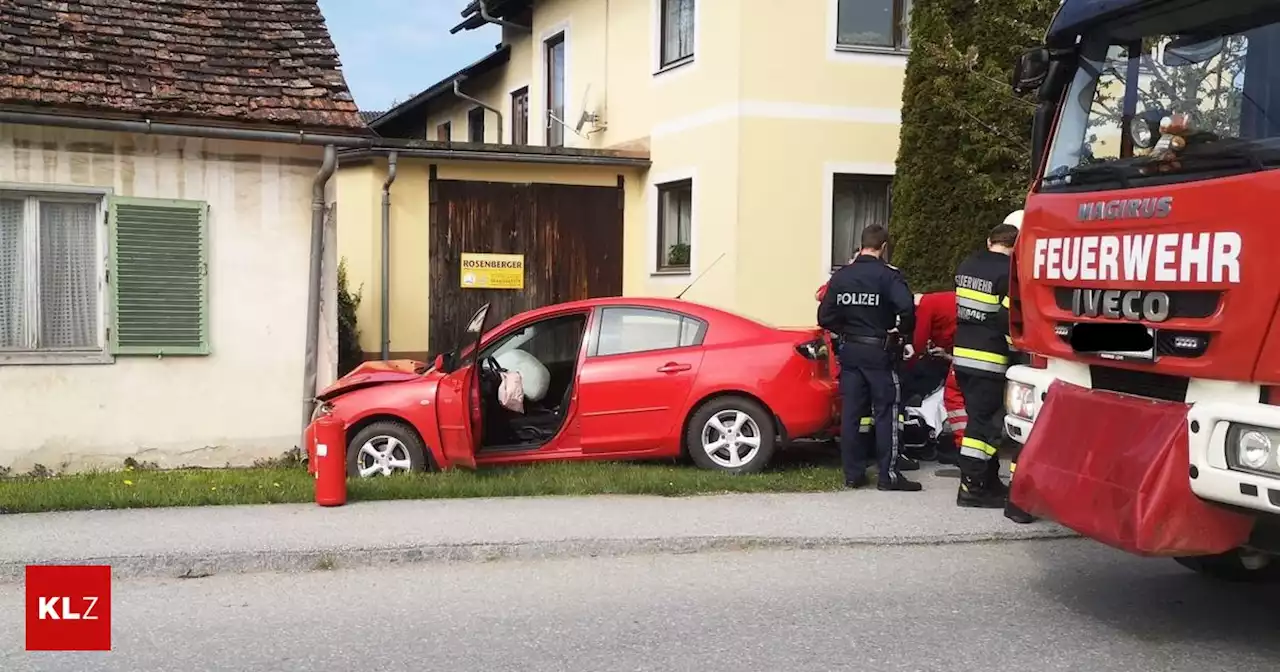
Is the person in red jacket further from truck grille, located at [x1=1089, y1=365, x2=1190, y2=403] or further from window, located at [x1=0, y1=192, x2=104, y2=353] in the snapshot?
window, located at [x1=0, y1=192, x2=104, y2=353]

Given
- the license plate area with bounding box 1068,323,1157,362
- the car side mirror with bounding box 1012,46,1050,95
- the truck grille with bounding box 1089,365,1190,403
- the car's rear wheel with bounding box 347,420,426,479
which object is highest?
the car side mirror with bounding box 1012,46,1050,95

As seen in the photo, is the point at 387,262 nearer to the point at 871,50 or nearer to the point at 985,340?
the point at 871,50

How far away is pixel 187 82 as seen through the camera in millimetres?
9289

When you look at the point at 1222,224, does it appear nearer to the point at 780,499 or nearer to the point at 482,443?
the point at 780,499

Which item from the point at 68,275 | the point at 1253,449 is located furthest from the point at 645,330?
the point at 1253,449

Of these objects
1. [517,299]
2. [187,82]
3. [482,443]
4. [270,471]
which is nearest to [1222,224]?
[482,443]

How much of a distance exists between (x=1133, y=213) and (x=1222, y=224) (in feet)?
1.51

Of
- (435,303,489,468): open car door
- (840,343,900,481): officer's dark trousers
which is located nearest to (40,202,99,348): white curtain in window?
(435,303,489,468): open car door

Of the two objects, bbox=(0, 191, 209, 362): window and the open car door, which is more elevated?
bbox=(0, 191, 209, 362): window

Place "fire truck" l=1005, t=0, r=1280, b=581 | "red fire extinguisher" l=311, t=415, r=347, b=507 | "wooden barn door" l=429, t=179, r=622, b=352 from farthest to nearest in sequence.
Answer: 1. "wooden barn door" l=429, t=179, r=622, b=352
2. "red fire extinguisher" l=311, t=415, r=347, b=507
3. "fire truck" l=1005, t=0, r=1280, b=581

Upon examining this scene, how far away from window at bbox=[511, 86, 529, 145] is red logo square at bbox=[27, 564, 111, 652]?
535 inches

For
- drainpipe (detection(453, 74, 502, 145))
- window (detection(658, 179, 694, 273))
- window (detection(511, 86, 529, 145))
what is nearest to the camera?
window (detection(658, 179, 694, 273))

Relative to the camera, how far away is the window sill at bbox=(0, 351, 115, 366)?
8.96 m

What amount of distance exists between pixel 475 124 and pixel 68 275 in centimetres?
1354
